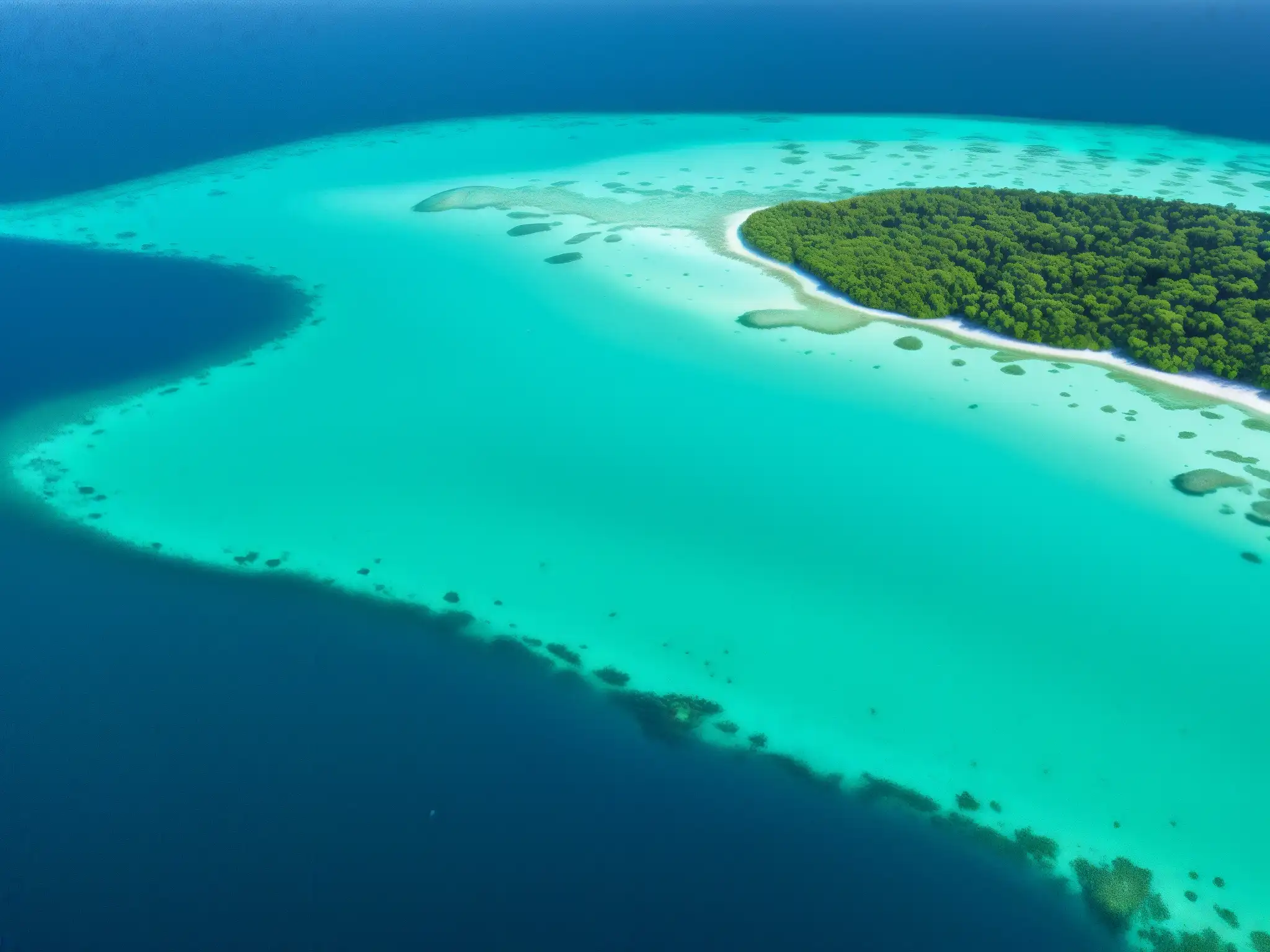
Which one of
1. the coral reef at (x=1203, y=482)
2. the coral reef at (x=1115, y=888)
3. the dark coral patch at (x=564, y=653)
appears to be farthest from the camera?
the coral reef at (x=1203, y=482)

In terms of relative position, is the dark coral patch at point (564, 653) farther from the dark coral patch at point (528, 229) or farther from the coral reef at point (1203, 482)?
the dark coral patch at point (528, 229)

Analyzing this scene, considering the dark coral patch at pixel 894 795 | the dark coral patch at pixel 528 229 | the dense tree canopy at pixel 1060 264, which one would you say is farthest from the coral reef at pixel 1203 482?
the dark coral patch at pixel 528 229

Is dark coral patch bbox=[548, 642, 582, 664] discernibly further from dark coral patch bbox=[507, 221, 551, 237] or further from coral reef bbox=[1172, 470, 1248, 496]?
dark coral patch bbox=[507, 221, 551, 237]

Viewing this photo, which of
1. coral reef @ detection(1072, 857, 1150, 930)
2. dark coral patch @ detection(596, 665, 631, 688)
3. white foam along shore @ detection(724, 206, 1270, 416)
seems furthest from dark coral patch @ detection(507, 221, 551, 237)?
coral reef @ detection(1072, 857, 1150, 930)

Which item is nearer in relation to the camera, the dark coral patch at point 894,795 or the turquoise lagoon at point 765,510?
the dark coral patch at point 894,795

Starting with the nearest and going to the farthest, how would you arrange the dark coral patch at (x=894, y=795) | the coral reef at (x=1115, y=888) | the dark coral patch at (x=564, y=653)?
the coral reef at (x=1115, y=888) < the dark coral patch at (x=894, y=795) < the dark coral patch at (x=564, y=653)

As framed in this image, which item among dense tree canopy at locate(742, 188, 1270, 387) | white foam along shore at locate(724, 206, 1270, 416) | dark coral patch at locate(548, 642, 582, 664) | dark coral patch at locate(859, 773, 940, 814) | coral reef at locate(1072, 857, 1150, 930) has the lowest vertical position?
coral reef at locate(1072, 857, 1150, 930)

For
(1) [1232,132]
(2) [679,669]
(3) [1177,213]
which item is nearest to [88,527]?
(2) [679,669]

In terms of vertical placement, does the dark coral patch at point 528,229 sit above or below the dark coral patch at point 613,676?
above

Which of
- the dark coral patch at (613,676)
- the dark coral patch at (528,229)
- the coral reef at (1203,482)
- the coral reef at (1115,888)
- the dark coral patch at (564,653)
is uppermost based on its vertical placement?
the dark coral patch at (528,229)
